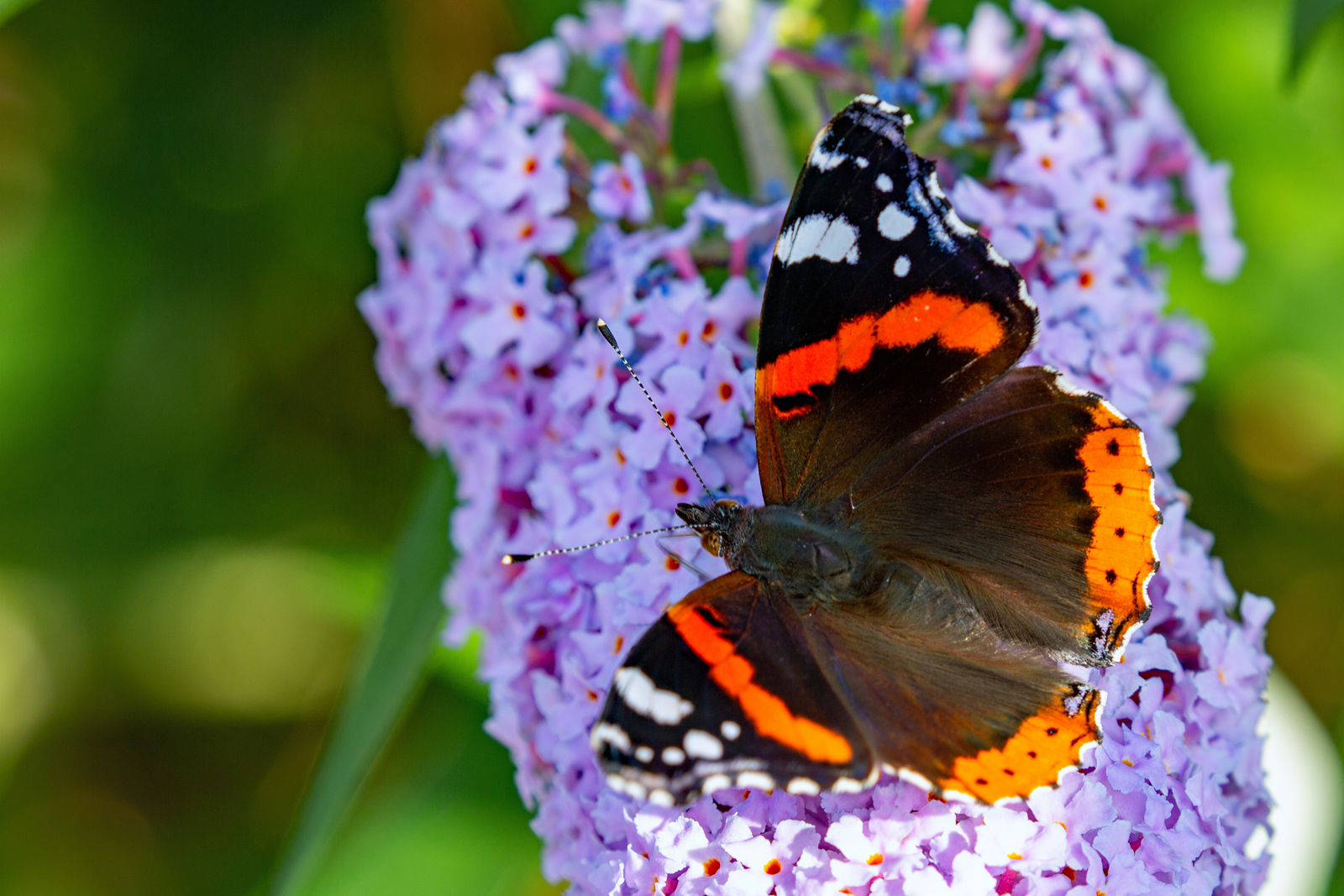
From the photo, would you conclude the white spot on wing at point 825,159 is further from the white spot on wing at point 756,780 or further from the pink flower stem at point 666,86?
the white spot on wing at point 756,780

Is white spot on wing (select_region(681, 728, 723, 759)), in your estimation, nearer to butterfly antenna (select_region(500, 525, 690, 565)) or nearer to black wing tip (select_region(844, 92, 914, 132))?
butterfly antenna (select_region(500, 525, 690, 565))

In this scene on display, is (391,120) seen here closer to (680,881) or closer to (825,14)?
(825,14)

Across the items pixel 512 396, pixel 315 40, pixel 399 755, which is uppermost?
pixel 315 40

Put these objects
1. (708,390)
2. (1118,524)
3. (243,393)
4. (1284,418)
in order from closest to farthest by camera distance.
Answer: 1. (1118,524)
2. (708,390)
3. (1284,418)
4. (243,393)

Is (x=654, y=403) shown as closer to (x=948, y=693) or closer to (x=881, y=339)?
(x=881, y=339)

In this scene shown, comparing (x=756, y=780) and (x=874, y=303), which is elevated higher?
(x=874, y=303)

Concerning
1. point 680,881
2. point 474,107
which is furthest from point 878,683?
point 474,107

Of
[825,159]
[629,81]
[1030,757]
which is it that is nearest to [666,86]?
[629,81]

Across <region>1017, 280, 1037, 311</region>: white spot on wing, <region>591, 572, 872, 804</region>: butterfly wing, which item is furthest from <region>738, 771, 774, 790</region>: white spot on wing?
<region>1017, 280, 1037, 311</region>: white spot on wing
